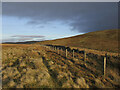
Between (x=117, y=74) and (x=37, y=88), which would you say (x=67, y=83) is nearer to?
(x=37, y=88)

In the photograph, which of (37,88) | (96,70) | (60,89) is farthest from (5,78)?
(96,70)

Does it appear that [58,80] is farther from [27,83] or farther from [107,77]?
[107,77]

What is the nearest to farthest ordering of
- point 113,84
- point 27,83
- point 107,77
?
1. point 27,83
2. point 113,84
3. point 107,77

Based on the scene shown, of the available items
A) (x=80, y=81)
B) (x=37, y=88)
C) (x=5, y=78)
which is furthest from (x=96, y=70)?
(x=5, y=78)

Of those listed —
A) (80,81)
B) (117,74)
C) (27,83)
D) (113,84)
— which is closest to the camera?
(27,83)

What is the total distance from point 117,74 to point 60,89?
7906 millimetres

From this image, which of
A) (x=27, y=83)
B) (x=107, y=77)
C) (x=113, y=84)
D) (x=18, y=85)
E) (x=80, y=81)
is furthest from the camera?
(x=107, y=77)

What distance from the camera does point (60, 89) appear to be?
734 cm

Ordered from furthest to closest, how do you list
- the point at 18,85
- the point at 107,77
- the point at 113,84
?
the point at 107,77 → the point at 113,84 → the point at 18,85

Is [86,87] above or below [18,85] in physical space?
below

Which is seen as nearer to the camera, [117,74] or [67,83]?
[67,83]

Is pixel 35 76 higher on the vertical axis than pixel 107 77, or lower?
higher

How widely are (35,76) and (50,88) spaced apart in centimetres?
210

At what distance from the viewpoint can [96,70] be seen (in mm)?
11727
